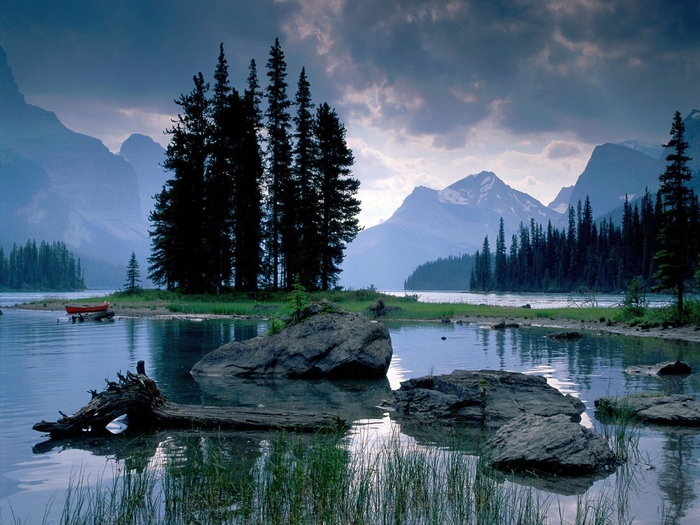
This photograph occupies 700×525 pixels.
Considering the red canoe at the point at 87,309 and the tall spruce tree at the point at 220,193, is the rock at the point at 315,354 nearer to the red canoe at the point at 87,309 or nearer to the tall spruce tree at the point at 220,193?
the red canoe at the point at 87,309

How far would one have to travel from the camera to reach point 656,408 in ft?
36.6

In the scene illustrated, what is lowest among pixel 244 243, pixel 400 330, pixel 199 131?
pixel 400 330

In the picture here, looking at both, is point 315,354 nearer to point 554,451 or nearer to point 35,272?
point 554,451

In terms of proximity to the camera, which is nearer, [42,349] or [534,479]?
[534,479]

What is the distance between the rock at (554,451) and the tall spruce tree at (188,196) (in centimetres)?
4828

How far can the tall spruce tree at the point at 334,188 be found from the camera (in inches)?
2240

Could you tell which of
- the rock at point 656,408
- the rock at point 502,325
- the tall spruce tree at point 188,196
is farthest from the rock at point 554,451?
the tall spruce tree at point 188,196

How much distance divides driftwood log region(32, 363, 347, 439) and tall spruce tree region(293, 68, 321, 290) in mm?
41091

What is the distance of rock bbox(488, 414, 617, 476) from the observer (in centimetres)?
796

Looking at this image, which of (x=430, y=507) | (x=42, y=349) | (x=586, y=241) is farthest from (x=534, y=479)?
(x=586, y=241)

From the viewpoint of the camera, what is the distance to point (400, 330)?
114 ft

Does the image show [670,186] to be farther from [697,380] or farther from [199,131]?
[199,131]

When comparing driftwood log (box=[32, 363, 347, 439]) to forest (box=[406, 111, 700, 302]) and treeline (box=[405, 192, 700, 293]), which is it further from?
treeline (box=[405, 192, 700, 293])

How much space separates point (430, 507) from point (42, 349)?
912 inches
